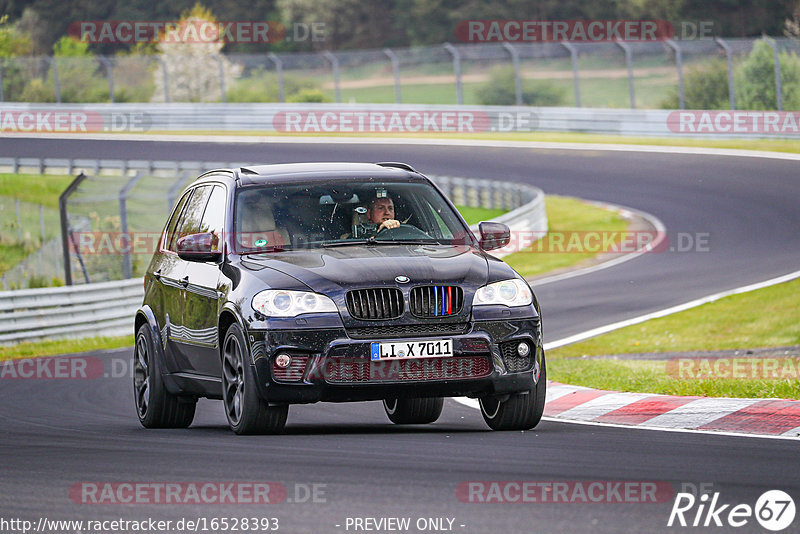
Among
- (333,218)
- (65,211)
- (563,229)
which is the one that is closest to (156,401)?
(333,218)

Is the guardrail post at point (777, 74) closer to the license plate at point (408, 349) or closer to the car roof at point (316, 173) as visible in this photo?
the car roof at point (316, 173)

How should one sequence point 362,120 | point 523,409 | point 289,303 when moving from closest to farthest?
point 289,303
point 523,409
point 362,120

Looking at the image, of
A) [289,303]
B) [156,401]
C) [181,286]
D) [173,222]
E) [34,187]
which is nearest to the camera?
[289,303]

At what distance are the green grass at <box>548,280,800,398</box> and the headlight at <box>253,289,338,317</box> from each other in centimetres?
405

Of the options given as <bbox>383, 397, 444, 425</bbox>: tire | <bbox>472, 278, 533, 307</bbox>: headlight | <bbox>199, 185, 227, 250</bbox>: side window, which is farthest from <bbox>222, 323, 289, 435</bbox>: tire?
<bbox>383, 397, 444, 425</bbox>: tire

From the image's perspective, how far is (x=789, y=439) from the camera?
795 centimetres

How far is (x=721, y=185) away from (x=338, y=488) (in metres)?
26.7

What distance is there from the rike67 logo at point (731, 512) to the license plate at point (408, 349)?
235 cm

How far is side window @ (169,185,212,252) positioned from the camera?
10102 mm

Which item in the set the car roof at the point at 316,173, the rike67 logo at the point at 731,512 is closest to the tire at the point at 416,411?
the car roof at the point at 316,173

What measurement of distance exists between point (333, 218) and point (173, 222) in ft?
6.64

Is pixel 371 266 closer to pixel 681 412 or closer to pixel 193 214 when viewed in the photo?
pixel 193 214

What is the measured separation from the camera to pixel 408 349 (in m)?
8.11

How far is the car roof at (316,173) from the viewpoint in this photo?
9.41 m
